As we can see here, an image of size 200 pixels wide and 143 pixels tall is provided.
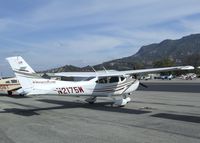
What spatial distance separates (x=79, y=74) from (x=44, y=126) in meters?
8.54

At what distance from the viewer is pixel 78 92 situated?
19703 millimetres

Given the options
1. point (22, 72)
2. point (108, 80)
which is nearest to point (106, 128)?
point (22, 72)

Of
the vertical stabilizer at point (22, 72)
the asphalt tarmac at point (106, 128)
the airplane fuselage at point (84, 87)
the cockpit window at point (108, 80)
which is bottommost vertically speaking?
the asphalt tarmac at point (106, 128)

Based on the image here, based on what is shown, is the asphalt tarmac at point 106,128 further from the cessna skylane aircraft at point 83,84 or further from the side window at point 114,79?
the side window at point 114,79

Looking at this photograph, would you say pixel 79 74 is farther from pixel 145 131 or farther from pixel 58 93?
pixel 145 131

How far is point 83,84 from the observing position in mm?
20031

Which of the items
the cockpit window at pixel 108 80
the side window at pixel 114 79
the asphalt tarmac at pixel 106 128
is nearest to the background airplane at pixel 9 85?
the cockpit window at pixel 108 80

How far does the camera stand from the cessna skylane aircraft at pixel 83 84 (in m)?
18.6

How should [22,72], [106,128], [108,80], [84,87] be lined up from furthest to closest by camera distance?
[108,80]
[84,87]
[22,72]
[106,128]

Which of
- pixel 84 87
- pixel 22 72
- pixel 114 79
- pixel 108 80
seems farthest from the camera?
pixel 114 79

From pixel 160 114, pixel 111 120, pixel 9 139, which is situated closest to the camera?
pixel 9 139

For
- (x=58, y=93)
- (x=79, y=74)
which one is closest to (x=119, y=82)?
(x=79, y=74)

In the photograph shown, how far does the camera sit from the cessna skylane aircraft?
1859cm

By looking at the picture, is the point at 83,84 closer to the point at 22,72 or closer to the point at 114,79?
the point at 114,79
